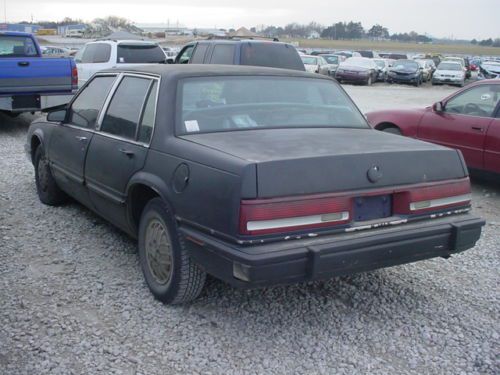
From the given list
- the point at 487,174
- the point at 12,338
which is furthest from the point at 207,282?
the point at 487,174

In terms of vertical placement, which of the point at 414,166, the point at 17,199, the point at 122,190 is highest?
the point at 414,166

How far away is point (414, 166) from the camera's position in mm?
3621

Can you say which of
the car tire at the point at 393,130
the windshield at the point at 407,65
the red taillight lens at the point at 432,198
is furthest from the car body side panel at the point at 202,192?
the windshield at the point at 407,65

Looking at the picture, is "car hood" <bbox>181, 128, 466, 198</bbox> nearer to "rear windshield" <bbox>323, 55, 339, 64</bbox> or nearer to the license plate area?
the license plate area

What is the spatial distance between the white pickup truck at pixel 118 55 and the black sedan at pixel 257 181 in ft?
30.9

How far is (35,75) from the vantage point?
1050cm

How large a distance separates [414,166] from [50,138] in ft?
11.9

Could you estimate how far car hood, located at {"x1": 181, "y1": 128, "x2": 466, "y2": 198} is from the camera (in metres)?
3.22

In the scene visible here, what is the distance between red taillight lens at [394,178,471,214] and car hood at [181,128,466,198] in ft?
0.20

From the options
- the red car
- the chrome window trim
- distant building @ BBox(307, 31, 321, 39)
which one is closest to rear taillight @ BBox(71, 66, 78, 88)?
the red car

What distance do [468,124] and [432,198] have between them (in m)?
3.98

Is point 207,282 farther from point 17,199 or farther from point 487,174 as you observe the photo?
point 487,174

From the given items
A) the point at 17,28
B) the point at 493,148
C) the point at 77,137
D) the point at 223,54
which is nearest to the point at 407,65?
the point at 17,28

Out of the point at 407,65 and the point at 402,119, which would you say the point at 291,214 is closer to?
the point at 402,119
